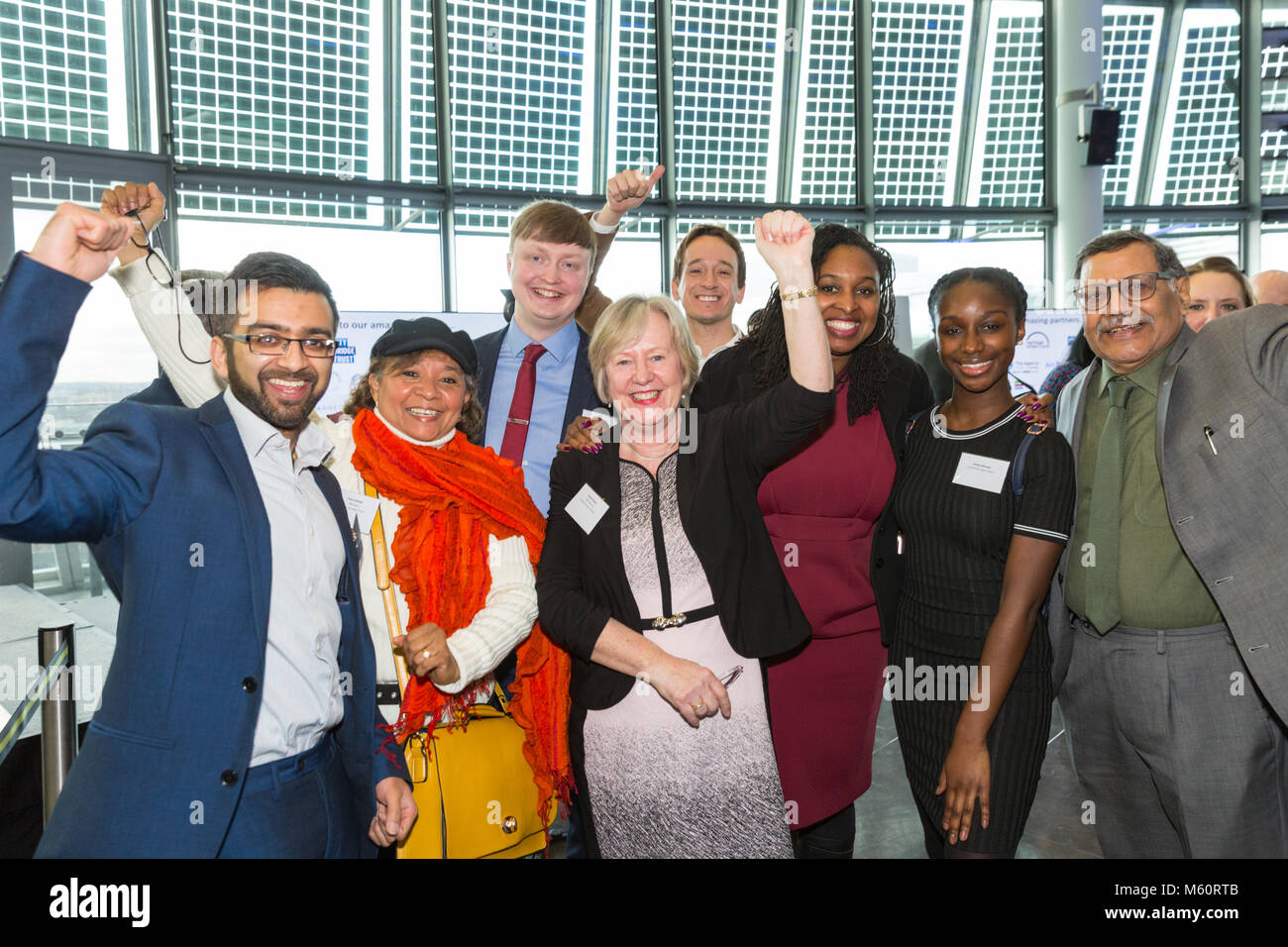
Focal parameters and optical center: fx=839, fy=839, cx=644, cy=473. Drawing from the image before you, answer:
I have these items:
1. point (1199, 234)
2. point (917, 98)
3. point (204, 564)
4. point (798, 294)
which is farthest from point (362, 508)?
point (1199, 234)

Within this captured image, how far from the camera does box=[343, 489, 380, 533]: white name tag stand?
1875 mm

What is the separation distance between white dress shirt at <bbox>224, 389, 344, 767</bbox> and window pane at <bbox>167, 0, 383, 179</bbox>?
6.26 m

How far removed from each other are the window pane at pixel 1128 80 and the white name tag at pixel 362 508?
975 cm

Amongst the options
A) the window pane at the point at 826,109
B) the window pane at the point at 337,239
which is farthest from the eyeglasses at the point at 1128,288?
the window pane at the point at 826,109

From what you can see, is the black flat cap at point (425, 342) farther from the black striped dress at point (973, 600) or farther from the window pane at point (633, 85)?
the window pane at point (633, 85)

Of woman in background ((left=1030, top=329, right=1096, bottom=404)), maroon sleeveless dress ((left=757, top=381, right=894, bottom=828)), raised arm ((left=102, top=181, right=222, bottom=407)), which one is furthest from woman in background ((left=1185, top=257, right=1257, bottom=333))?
raised arm ((left=102, top=181, right=222, bottom=407))

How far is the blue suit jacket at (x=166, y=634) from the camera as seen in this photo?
1374mm

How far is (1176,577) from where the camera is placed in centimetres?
195

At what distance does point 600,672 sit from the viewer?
1831 mm

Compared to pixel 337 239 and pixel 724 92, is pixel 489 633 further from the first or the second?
pixel 724 92

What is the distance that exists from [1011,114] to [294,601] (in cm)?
988

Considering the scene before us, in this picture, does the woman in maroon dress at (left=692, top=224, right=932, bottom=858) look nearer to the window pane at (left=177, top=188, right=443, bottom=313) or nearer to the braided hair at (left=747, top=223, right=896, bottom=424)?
Answer: the braided hair at (left=747, top=223, right=896, bottom=424)
